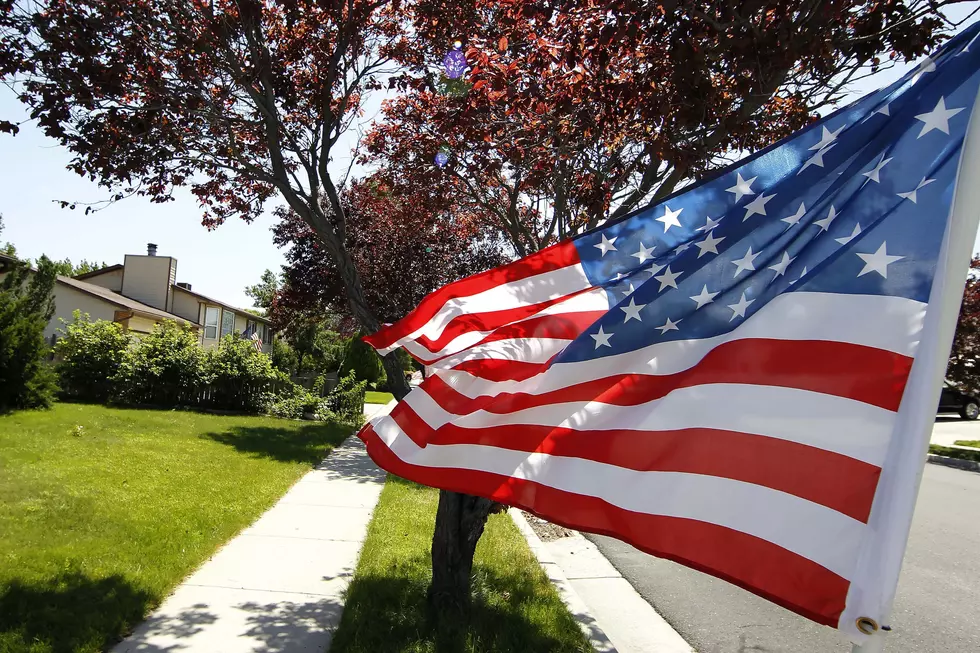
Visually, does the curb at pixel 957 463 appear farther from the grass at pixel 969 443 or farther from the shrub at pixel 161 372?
the shrub at pixel 161 372

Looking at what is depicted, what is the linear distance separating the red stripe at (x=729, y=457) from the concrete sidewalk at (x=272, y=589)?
112 inches

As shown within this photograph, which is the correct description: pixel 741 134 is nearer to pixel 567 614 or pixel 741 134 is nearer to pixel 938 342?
pixel 938 342

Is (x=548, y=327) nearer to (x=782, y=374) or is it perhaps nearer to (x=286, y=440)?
(x=782, y=374)

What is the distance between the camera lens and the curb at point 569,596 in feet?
16.3

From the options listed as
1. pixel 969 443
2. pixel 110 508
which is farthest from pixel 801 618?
pixel 969 443

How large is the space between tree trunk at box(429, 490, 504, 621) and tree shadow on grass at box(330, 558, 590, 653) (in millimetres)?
145

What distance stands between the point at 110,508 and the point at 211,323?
114 ft

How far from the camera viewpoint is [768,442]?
7.01 feet

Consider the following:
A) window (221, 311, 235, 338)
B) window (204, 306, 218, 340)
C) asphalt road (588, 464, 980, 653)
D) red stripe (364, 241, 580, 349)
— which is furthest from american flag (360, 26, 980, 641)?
window (221, 311, 235, 338)

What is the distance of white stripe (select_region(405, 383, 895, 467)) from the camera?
196 cm

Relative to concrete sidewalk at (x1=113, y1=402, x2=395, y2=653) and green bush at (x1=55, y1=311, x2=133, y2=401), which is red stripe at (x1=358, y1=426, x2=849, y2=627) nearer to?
concrete sidewalk at (x1=113, y1=402, x2=395, y2=653)

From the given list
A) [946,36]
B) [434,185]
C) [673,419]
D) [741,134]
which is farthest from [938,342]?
[434,185]

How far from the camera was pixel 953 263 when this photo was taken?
6.15 ft

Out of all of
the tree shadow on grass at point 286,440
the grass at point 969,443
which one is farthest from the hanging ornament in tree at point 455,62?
the grass at point 969,443
